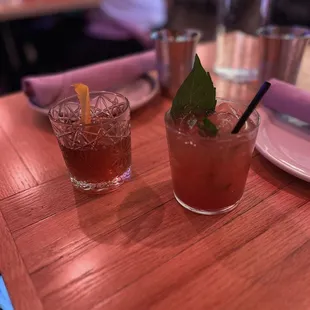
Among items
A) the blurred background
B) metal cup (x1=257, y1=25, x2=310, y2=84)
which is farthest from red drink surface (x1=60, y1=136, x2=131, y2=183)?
the blurred background

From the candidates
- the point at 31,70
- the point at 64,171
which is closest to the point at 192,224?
the point at 64,171

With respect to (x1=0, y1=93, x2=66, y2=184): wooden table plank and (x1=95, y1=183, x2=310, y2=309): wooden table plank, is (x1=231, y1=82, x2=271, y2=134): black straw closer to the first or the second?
(x1=95, y1=183, x2=310, y2=309): wooden table plank

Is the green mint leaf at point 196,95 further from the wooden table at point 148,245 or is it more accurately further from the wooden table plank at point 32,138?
the wooden table plank at point 32,138

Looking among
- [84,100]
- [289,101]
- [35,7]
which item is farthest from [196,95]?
[35,7]

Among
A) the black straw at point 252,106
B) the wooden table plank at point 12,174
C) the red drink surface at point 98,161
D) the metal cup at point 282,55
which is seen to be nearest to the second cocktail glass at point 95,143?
the red drink surface at point 98,161

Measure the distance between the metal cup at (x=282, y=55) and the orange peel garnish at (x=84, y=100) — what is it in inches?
23.0

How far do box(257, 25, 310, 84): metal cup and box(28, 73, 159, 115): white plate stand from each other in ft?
1.10

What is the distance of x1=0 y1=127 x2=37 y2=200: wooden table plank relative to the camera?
67 cm

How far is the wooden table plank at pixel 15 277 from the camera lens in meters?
0.44

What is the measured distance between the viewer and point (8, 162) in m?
0.75

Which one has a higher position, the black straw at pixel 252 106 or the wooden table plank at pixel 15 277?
the black straw at pixel 252 106

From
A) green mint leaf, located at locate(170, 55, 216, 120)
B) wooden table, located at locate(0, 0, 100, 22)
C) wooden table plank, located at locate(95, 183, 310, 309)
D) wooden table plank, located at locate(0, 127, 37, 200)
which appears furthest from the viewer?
wooden table, located at locate(0, 0, 100, 22)

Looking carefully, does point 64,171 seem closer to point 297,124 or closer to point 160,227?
point 160,227

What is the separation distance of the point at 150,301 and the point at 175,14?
5.42m
